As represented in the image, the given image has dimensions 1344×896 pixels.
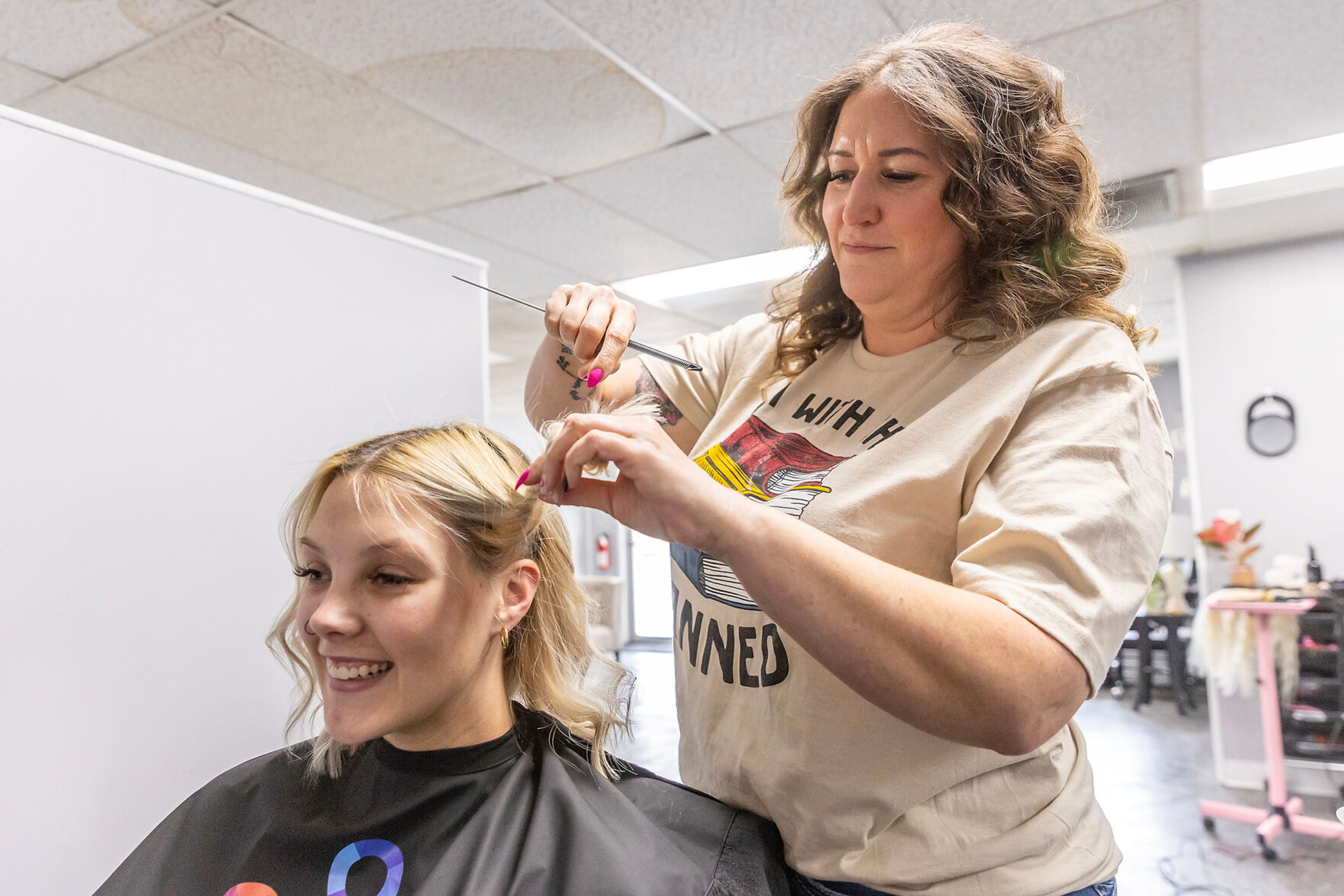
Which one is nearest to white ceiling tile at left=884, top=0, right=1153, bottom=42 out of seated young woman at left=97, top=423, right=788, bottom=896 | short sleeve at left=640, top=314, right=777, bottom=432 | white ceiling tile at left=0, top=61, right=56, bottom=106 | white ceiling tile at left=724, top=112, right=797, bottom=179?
white ceiling tile at left=724, top=112, right=797, bottom=179

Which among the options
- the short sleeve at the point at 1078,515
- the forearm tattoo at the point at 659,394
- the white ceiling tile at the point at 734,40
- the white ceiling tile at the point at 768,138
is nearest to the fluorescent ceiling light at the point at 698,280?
the white ceiling tile at the point at 768,138

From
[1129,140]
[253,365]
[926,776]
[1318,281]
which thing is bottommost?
[926,776]

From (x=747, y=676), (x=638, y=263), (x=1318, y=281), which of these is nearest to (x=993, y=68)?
(x=747, y=676)

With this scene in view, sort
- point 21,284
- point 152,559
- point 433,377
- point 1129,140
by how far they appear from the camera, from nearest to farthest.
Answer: point 21,284
point 152,559
point 433,377
point 1129,140

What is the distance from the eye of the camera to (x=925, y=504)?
3.09ft

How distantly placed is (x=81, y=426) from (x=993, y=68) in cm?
138

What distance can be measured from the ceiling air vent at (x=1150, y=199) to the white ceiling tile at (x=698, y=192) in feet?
5.28

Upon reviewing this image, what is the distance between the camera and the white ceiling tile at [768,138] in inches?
130

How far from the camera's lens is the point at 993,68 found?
1012mm

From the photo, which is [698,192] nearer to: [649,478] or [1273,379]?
[649,478]

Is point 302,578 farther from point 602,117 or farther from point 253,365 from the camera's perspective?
point 602,117

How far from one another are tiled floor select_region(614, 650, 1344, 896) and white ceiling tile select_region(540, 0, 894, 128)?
1.94 m

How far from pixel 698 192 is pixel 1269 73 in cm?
222

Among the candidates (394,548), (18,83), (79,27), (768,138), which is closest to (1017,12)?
(768,138)
